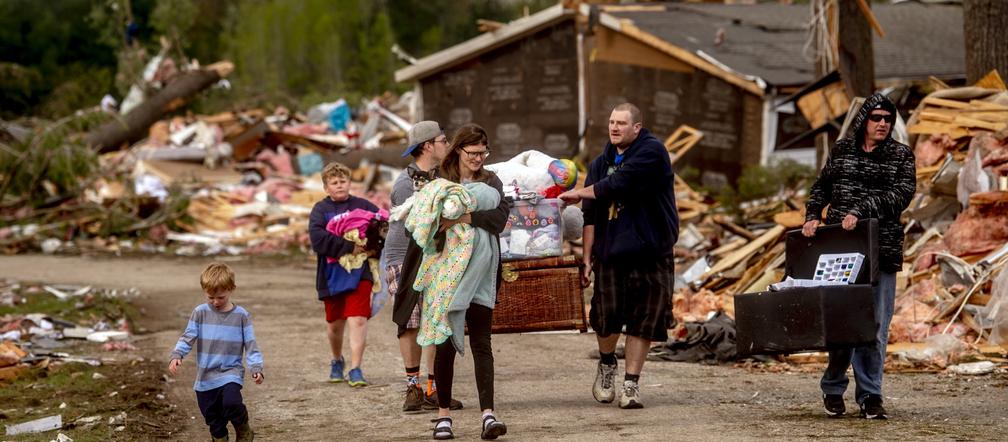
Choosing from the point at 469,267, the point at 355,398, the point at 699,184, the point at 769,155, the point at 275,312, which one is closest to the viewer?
the point at 469,267

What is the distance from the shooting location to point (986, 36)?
14.5m

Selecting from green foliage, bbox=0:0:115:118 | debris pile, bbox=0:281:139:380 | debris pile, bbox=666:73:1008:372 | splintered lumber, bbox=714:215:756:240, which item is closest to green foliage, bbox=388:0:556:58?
green foliage, bbox=0:0:115:118

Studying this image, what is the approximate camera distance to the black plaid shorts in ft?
28.6

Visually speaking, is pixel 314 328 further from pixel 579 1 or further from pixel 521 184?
pixel 579 1

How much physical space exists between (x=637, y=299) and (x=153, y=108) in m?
23.4

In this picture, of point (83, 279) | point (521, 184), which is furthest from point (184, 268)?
point (521, 184)

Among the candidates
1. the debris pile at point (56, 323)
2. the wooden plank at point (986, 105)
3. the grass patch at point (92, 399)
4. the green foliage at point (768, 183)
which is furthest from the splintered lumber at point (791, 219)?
the debris pile at point (56, 323)

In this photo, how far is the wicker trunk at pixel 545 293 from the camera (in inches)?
344

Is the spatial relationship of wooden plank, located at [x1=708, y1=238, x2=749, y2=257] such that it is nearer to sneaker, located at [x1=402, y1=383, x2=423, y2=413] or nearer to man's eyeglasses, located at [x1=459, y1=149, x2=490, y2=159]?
sneaker, located at [x1=402, y1=383, x2=423, y2=413]

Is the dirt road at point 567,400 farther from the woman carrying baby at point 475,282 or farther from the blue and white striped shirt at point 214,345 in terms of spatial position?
the blue and white striped shirt at point 214,345

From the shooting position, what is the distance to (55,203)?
23.2 m

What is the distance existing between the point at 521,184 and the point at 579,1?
18.1 meters

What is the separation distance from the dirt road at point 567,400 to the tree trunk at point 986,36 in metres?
5.23

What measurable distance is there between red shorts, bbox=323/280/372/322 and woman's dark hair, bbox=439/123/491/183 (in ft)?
6.86
